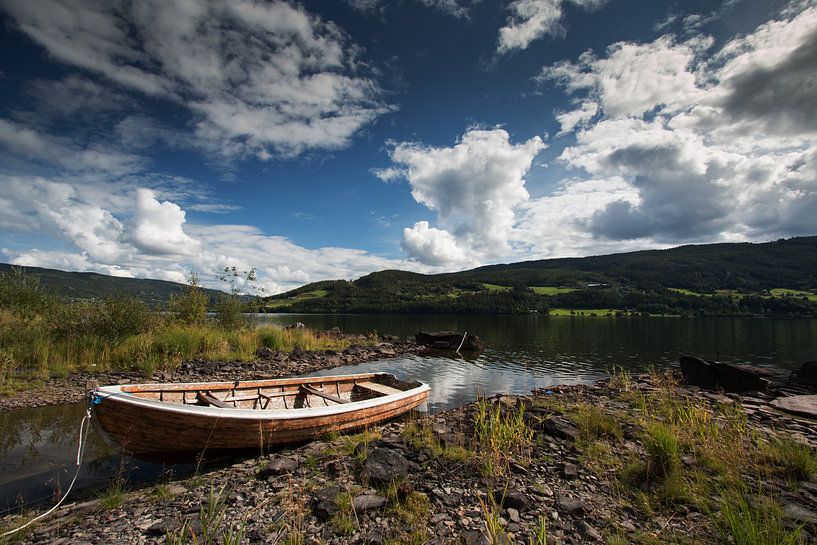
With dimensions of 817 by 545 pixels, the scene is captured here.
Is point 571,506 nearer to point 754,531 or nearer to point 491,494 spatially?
point 491,494

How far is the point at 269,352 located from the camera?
21.5 meters

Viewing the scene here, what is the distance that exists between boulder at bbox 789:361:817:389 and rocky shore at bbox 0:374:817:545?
1270 centimetres

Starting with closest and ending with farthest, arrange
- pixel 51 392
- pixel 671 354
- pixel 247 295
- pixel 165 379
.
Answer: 1. pixel 51 392
2. pixel 165 379
3. pixel 247 295
4. pixel 671 354

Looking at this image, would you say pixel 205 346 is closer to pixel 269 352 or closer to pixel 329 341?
pixel 269 352

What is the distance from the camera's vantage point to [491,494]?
439 cm

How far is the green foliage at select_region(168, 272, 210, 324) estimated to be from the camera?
21.1 metres

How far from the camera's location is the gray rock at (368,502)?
524cm

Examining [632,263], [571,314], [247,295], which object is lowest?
[571,314]

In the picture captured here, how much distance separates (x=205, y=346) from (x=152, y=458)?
13020 millimetres

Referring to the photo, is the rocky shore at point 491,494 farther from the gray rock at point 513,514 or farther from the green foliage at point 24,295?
the green foliage at point 24,295

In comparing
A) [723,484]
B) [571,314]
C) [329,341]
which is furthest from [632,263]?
[723,484]

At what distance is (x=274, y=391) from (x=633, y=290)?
160388mm

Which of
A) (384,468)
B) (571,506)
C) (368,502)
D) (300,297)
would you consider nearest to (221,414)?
(384,468)

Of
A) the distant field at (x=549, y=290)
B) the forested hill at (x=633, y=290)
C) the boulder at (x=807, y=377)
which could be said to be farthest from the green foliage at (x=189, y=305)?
the distant field at (x=549, y=290)
